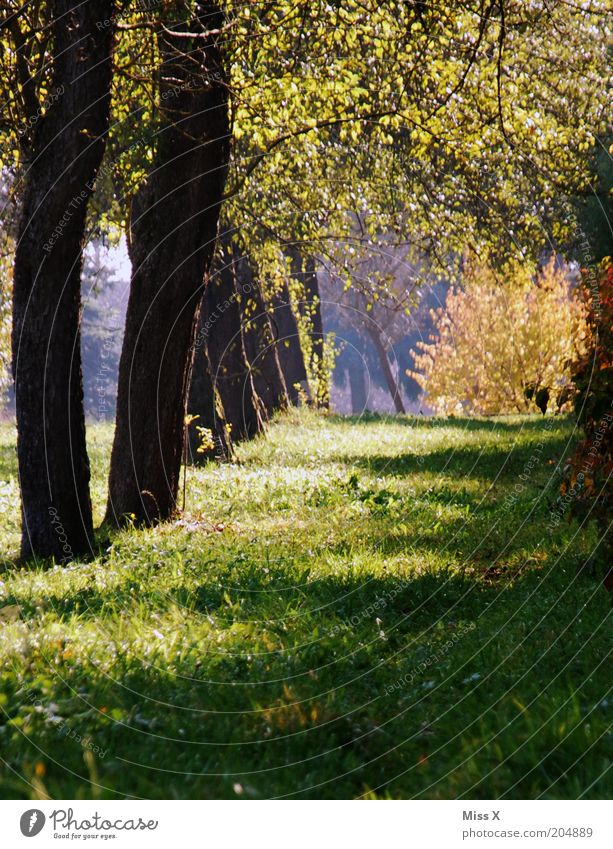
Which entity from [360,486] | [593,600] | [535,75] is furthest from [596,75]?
[593,600]

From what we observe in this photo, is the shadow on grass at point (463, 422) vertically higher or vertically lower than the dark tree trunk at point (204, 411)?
lower

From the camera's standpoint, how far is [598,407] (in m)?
6.32

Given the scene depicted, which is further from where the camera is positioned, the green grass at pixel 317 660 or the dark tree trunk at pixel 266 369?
the dark tree trunk at pixel 266 369

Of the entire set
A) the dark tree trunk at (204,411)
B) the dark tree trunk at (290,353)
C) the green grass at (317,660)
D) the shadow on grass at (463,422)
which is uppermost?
the dark tree trunk at (290,353)

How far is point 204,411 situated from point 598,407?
33.2 feet

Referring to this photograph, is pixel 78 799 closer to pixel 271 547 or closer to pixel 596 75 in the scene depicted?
pixel 271 547

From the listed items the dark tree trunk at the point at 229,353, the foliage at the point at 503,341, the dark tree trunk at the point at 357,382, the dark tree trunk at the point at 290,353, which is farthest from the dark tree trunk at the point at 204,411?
the dark tree trunk at the point at 357,382

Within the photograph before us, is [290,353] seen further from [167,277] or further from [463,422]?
[167,277]

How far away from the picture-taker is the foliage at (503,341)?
1081 inches

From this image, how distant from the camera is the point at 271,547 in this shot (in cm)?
921

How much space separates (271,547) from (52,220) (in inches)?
143

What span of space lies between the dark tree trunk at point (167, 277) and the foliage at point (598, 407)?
5.19 m
